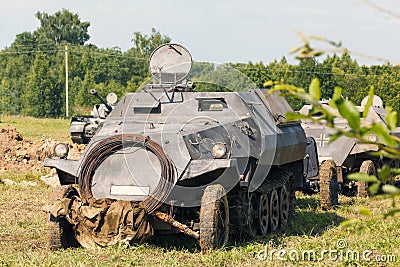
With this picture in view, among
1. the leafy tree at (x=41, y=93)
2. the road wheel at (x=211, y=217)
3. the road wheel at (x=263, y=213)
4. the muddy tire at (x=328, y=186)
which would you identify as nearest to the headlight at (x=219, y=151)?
the road wheel at (x=211, y=217)

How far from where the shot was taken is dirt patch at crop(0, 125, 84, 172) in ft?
64.3

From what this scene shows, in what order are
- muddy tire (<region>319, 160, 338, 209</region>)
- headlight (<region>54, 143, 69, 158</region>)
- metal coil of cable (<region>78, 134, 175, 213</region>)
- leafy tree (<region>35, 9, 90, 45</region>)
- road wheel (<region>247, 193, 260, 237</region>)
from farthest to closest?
leafy tree (<region>35, 9, 90, 45</region>) → muddy tire (<region>319, 160, 338, 209</region>) → road wheel (<region>247, 193, 260, 237</region>) → headlight (<region>54, 143, 69, 158</region>) → metal coil of cable (<region>78, 134, 175, 213</region>)

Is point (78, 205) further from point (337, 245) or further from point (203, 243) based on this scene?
point (337, 245)

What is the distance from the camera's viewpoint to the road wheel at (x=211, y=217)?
8148 millimetres

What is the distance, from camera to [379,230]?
10.3 metres

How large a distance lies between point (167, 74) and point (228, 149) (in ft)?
7.21

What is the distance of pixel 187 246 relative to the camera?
902 cm

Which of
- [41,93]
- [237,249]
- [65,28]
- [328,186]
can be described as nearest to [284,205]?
[328,186]

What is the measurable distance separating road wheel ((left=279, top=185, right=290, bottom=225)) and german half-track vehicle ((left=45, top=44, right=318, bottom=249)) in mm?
94

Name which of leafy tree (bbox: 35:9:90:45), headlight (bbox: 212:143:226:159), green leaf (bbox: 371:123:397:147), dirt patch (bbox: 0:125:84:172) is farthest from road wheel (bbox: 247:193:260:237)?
leafy tree (bbox: 35:9:90:45)

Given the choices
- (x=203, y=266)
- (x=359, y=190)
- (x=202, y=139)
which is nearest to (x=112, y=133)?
(x=202, y=139)

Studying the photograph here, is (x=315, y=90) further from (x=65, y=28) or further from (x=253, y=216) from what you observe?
(x=65, y=28)

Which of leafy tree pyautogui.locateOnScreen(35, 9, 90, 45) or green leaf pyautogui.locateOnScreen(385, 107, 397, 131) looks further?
leafy tree pyautogui.locateOnScreen(35, 9, 90, 45)

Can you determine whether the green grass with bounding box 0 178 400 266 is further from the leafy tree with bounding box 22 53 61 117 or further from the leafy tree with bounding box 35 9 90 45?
the leafy tree with bounding box 35 9 90 45
